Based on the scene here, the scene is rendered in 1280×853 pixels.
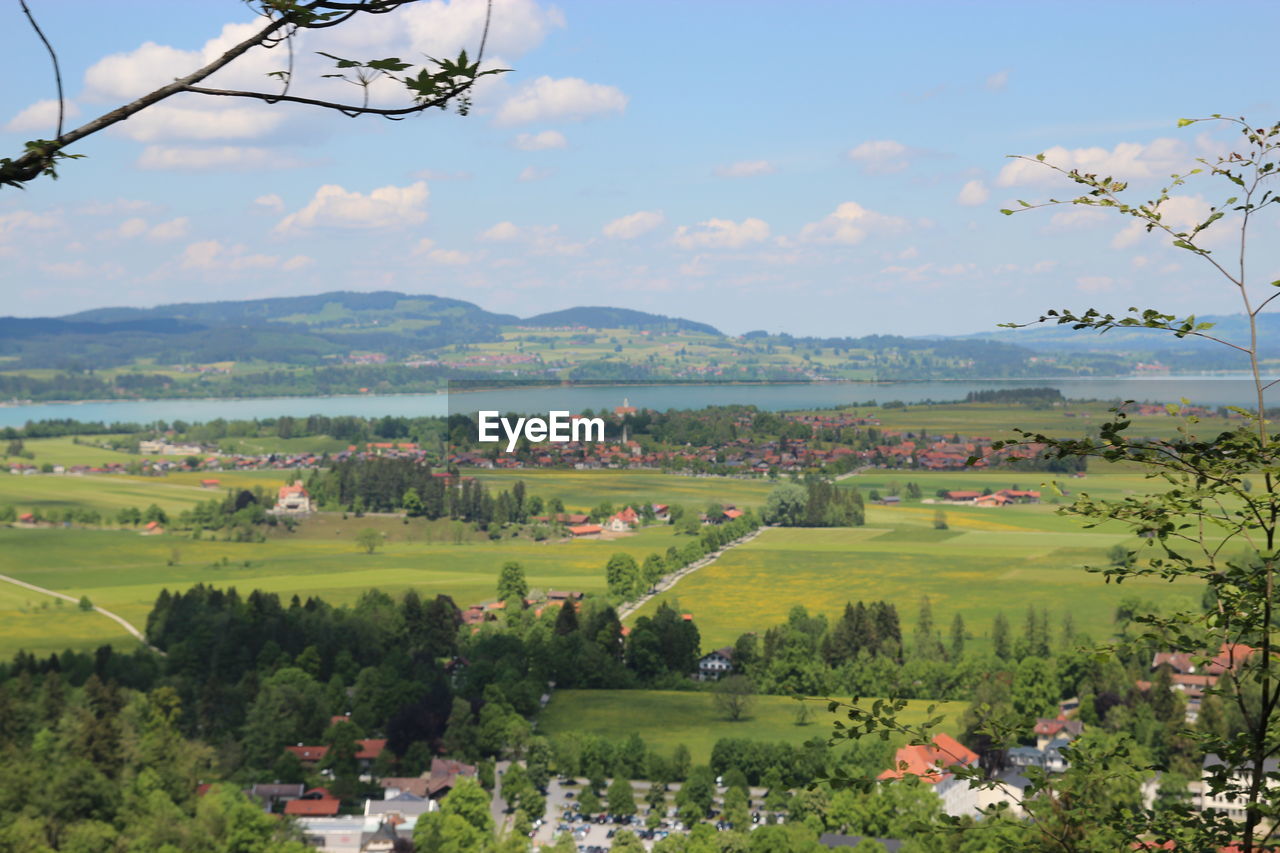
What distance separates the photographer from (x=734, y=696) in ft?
137

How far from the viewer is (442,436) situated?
99.2 metres

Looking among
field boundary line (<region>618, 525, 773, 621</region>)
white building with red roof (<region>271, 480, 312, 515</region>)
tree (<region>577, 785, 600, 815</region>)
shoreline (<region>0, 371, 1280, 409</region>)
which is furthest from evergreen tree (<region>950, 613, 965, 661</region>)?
white building with red roof (<region>271, 480, 312, 515</region>)

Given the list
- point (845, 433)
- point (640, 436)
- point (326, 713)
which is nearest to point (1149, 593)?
point (845, 433)

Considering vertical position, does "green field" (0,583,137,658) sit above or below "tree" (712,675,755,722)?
below

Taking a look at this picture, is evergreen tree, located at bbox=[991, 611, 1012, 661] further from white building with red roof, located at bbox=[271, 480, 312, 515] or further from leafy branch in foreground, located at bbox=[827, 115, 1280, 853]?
white building with red roof, located at bbox=[271, 480, 312, 515]

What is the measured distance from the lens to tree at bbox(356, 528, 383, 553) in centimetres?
6931

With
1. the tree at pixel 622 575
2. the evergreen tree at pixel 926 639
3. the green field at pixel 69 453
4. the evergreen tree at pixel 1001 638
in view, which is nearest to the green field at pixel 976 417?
the evergreen tree at pixel 926 639

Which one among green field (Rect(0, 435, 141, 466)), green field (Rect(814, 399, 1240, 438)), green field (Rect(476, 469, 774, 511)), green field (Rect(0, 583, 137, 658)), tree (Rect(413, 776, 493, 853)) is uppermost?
green field (Rect(814, 399, 1240, 438))

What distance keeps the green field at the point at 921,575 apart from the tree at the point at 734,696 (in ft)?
18.7

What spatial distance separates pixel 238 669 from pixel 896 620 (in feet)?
79.3

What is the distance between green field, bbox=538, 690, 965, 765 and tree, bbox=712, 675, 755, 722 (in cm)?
26

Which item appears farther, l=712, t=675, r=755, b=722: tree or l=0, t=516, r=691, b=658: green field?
l=0, t=516, r=691, b=658: green field

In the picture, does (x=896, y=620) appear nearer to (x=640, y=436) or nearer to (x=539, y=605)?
(x=539, y=605)

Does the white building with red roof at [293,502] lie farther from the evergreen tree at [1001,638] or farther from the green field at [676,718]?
the evergreen tree at [1001,638]
